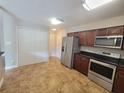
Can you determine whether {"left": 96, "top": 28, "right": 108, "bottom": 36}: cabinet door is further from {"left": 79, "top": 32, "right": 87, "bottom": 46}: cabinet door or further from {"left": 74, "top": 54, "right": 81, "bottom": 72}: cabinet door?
{"left": 74, "top": 54, "right": 81, "bottom": 72}: cabinet door

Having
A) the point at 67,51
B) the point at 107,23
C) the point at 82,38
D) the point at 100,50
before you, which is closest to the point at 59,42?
the point at 67,51

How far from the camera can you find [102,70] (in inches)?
Answer: 105

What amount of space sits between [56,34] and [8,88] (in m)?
4.97

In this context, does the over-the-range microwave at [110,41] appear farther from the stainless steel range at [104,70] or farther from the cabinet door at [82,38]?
the cabinet door at [82,38]

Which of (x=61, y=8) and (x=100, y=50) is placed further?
(x=100, y=50)

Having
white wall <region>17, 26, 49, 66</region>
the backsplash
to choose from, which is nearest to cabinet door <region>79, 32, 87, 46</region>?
the backsplash

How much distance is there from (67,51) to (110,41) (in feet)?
7.02

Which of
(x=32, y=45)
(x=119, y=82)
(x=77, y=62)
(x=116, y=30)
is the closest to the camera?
(x=119, y=82)

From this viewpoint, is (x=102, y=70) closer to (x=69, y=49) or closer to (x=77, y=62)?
(x=77, y=62)

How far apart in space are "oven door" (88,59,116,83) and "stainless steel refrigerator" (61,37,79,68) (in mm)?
1200

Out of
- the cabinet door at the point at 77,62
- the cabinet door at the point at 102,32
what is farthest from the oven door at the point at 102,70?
the cabinet door at the point at 102,32

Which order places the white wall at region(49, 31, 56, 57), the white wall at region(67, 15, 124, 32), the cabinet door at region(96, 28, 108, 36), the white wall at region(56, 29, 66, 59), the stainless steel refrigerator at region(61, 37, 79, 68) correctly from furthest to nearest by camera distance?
the white wall at region(49, 31, 56, 57), the white wall at region(56, 29, 66, 59), the stainless steel refrigerator at region(61, 37, 79, 68), the cabinet door at region(96, 28, 108, 36), the white wall at region(67, 15, 124, 32)

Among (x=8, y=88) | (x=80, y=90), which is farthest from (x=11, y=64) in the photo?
(x=80, y=90)

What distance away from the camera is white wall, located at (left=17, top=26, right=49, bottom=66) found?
408 centimetres
